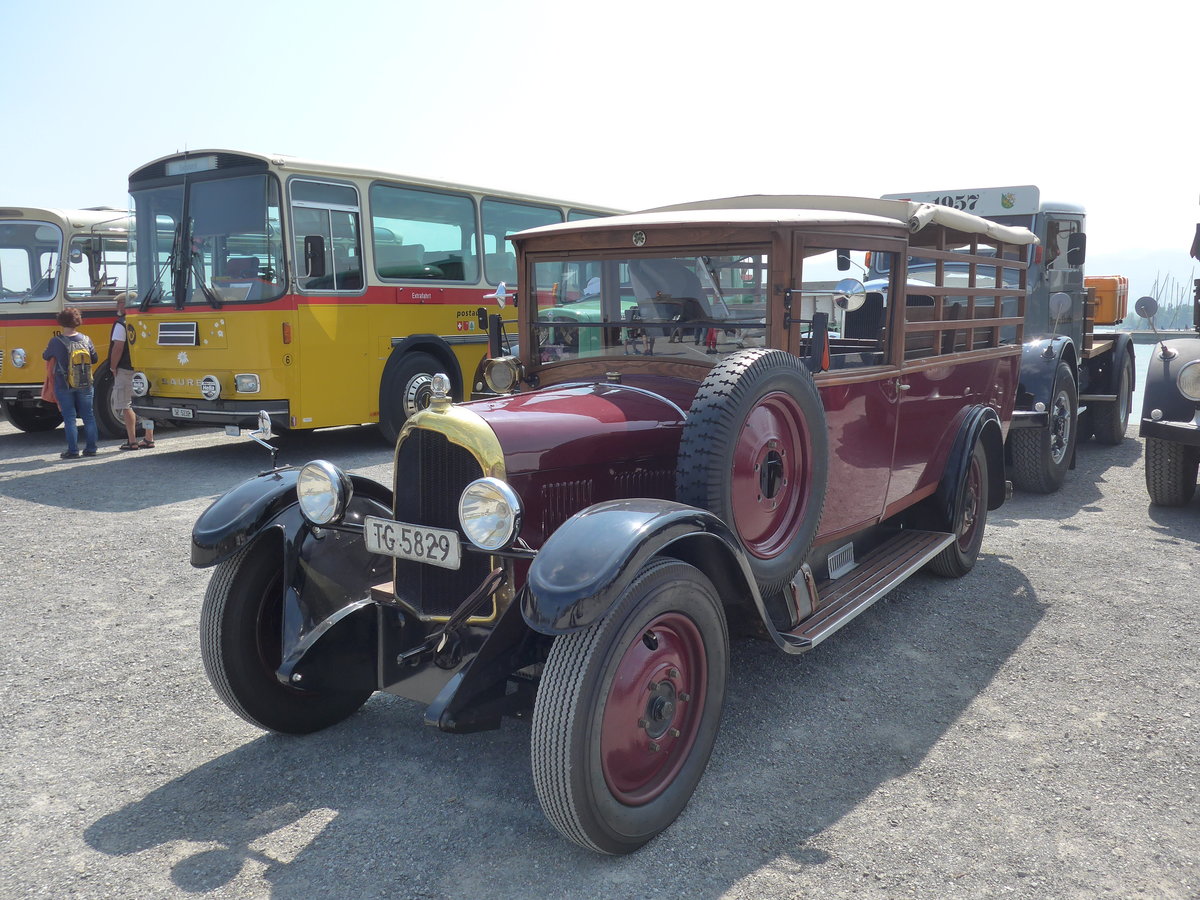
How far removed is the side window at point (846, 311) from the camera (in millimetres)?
3750

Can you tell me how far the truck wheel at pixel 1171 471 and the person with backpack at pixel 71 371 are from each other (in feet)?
30.3

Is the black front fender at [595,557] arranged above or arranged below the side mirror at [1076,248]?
below

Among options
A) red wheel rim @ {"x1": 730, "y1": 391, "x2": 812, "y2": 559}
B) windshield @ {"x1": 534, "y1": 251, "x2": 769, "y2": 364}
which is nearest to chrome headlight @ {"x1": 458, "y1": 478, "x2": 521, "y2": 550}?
red wheel rim @ {"x1": 730, "y1": 391, "x2": 812, "y2": 559}

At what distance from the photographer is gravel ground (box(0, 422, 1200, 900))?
2.56 meters

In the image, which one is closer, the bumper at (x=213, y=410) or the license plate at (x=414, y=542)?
the license plate at (x=414, y=542)

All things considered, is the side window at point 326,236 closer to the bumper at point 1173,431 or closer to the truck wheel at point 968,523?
the truck wheel at point 968,523

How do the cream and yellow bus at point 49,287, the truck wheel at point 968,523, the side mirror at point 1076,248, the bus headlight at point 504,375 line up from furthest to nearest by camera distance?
the cream and yellow bus at point 49,287, the side mirror at point 1076,248, the truck wheel at point 968,523, the bus headlight at point 504,375

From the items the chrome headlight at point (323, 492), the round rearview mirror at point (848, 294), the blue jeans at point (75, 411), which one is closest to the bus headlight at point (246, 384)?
the blue jeans at point (75, 411)

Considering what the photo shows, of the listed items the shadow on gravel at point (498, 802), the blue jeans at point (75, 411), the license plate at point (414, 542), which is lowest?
the shadow on gravel at point (498, 802)

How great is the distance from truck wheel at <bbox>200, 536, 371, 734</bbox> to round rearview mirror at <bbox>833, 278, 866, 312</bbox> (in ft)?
7.75

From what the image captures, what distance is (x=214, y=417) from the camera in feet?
28.2

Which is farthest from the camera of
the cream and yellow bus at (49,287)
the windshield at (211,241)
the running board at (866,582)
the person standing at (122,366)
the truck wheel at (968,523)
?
the cream and yellow bus at (49,287)

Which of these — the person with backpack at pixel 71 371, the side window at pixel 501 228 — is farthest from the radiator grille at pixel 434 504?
the side window at pixel 501 228

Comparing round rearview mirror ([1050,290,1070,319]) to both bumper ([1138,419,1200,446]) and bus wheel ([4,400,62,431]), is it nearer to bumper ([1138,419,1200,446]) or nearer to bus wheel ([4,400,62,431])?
bumper ([1138,419,1200,446])
